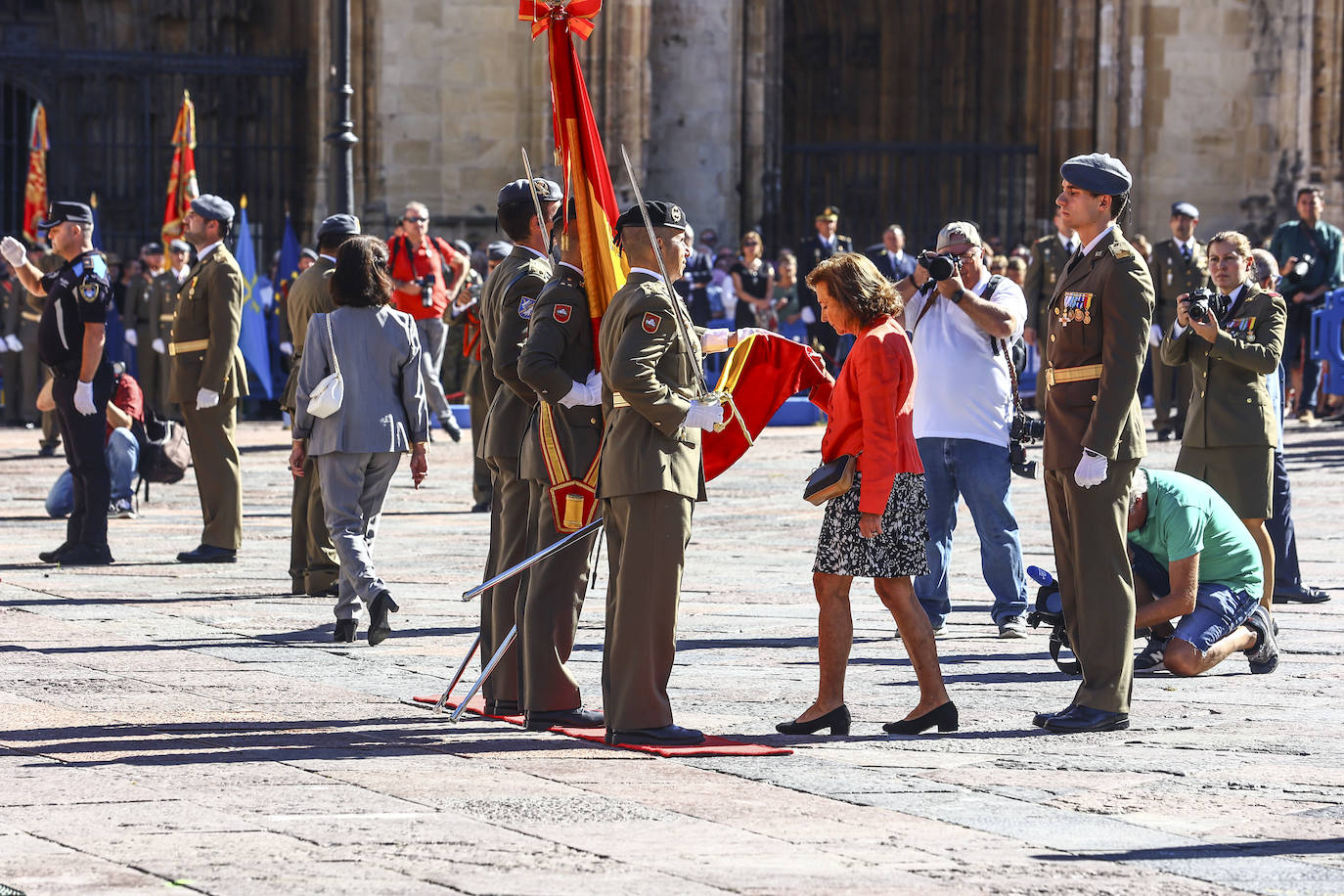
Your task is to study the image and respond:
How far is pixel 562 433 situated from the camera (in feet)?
22.0

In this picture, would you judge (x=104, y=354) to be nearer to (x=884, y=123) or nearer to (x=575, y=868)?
(x=575, y=868)

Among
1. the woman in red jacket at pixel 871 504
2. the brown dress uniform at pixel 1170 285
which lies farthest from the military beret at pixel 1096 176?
the brown dress uniform at pixel 1170 285

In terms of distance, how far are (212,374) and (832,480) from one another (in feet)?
14.7

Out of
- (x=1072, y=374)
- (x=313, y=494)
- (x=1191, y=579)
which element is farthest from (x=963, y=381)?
(x=313, y=494)

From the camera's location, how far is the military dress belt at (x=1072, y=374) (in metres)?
6.83

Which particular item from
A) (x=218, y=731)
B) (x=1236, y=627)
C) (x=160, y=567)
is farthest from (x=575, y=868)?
(x=160, y=567)

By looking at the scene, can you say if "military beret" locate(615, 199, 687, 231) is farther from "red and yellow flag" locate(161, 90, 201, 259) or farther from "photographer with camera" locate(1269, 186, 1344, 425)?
"red and yellow flag" locate(161, 90, 201, 259)

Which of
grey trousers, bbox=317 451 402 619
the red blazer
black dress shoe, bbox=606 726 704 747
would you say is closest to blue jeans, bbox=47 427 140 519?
grey trousers, bbox=317 451 402 619

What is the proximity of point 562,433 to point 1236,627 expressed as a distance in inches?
98.2

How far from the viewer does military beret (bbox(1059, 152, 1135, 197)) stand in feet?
22.6

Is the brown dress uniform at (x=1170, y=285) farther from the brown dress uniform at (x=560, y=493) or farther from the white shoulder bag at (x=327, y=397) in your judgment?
the brown dress uniform at (x=560, y=493)

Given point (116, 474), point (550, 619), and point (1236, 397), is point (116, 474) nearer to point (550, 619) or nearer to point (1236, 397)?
point (550, 619)

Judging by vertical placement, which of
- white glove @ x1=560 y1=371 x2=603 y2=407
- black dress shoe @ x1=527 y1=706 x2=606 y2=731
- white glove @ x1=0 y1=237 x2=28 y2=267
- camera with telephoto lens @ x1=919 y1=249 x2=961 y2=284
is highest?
white glove @ x1=0 y1=237 x2=28 y2=267

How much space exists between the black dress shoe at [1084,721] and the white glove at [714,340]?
4.85ft
